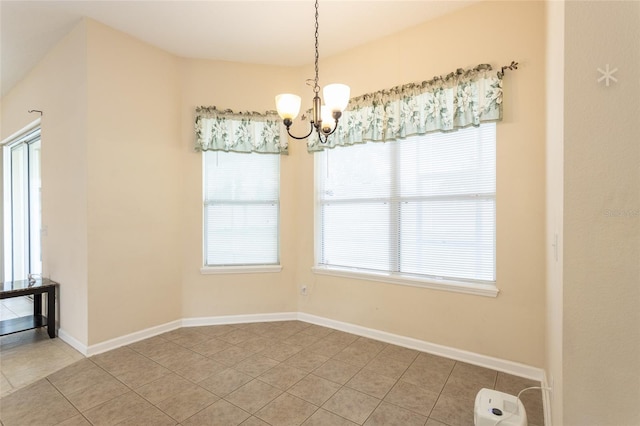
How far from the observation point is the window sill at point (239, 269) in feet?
12.0

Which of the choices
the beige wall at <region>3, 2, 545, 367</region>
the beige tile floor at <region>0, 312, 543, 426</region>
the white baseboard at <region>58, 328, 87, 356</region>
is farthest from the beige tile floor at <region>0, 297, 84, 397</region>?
the beige wall at <region>3, 2, 545, 367</region>

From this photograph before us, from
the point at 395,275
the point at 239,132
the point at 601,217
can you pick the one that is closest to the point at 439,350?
the point at 395,275

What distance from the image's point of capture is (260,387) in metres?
2.34

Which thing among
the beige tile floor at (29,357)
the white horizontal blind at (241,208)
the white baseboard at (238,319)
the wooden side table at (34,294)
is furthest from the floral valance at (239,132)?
the beige tile floor at (29,357)

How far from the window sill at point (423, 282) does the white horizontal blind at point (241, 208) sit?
0.84m

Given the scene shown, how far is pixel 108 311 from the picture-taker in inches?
117

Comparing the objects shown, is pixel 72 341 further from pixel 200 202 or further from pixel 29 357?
pixel 200 202

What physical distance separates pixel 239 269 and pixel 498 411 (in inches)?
112

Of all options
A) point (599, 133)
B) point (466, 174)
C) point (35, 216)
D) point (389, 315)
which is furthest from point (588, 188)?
point (35, 216)

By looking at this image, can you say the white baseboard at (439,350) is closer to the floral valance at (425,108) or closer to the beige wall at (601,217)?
the beige wall at (601,217)

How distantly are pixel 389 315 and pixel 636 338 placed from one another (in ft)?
7.16

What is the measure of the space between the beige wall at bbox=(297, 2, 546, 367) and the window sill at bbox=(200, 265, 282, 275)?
53.8 inches

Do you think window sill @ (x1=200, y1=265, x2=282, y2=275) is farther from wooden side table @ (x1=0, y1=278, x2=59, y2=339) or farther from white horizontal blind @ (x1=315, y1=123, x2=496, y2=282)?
wooden side table @ (x1=0, y1=278, x2=59, y2=339)

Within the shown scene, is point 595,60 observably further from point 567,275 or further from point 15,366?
point 15,366
